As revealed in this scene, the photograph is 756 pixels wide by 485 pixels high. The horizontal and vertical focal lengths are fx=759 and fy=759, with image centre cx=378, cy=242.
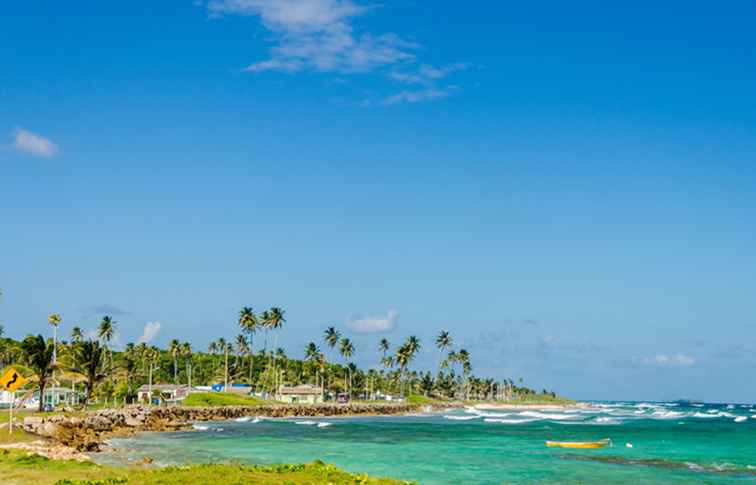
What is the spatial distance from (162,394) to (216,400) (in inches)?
343

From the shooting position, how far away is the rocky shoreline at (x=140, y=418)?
59750 mm

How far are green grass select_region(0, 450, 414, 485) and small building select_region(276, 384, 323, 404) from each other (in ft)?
403

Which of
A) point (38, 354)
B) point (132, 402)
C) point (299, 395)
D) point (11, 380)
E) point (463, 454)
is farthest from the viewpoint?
point (299, 395)

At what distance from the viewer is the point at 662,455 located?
66.1 meters

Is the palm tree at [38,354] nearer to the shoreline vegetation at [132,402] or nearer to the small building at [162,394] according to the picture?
the shoreline vegetation at [132,402]

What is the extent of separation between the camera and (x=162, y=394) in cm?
12262

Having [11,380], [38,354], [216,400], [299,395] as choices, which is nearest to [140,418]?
[38,354]

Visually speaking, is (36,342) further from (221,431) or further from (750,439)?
(750,439)

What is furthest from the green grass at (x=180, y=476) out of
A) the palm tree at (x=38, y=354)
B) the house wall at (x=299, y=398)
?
the house wall at (x=299, y=398)

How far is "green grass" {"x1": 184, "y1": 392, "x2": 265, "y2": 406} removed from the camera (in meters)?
123

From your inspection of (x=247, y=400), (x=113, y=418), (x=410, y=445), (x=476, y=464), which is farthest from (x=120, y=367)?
(x=476, y=464)

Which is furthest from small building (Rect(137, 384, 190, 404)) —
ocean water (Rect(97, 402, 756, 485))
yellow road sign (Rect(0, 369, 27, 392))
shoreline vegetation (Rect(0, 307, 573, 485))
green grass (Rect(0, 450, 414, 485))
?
green grass (Rect(0, 450, 414, 485))

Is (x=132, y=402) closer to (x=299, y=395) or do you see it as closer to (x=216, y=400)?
(x=216, y=400)

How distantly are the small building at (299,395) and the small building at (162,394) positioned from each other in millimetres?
22801
